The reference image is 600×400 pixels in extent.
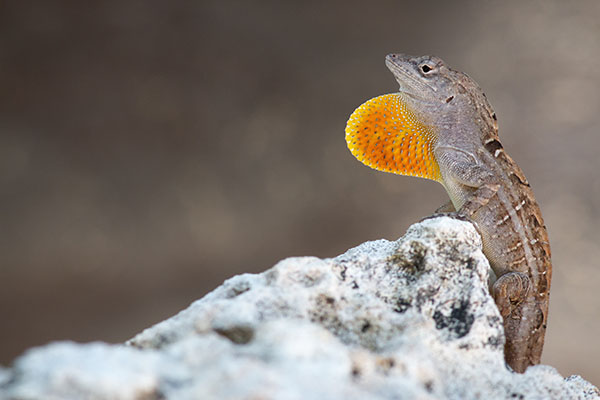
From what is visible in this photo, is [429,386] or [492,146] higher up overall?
[492,146]

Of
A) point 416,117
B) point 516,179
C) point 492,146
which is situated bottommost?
point 516,179

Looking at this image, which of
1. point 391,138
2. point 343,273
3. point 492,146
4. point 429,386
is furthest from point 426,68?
point 429,386

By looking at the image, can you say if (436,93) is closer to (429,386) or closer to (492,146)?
(492,146)

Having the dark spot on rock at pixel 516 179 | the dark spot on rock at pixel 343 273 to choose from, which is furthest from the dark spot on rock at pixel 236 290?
the dark spot on rock at pixel 516 179

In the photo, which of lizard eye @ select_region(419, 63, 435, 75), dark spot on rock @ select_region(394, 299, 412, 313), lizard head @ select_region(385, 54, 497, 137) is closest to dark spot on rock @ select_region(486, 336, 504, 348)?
dark spot on rock @ select_region(394, 299, 412, 313)

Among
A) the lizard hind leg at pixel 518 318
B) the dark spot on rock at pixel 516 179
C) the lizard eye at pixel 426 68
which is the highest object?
the lizard eye at pixel 426 68

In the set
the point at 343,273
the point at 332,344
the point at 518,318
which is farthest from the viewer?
the point at 518,318

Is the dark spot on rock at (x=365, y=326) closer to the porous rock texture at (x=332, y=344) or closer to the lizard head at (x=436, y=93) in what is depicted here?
the porous rock texture at (x=332, y=344)

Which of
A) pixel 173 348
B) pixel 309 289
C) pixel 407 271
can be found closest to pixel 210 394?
pixel 173 348
